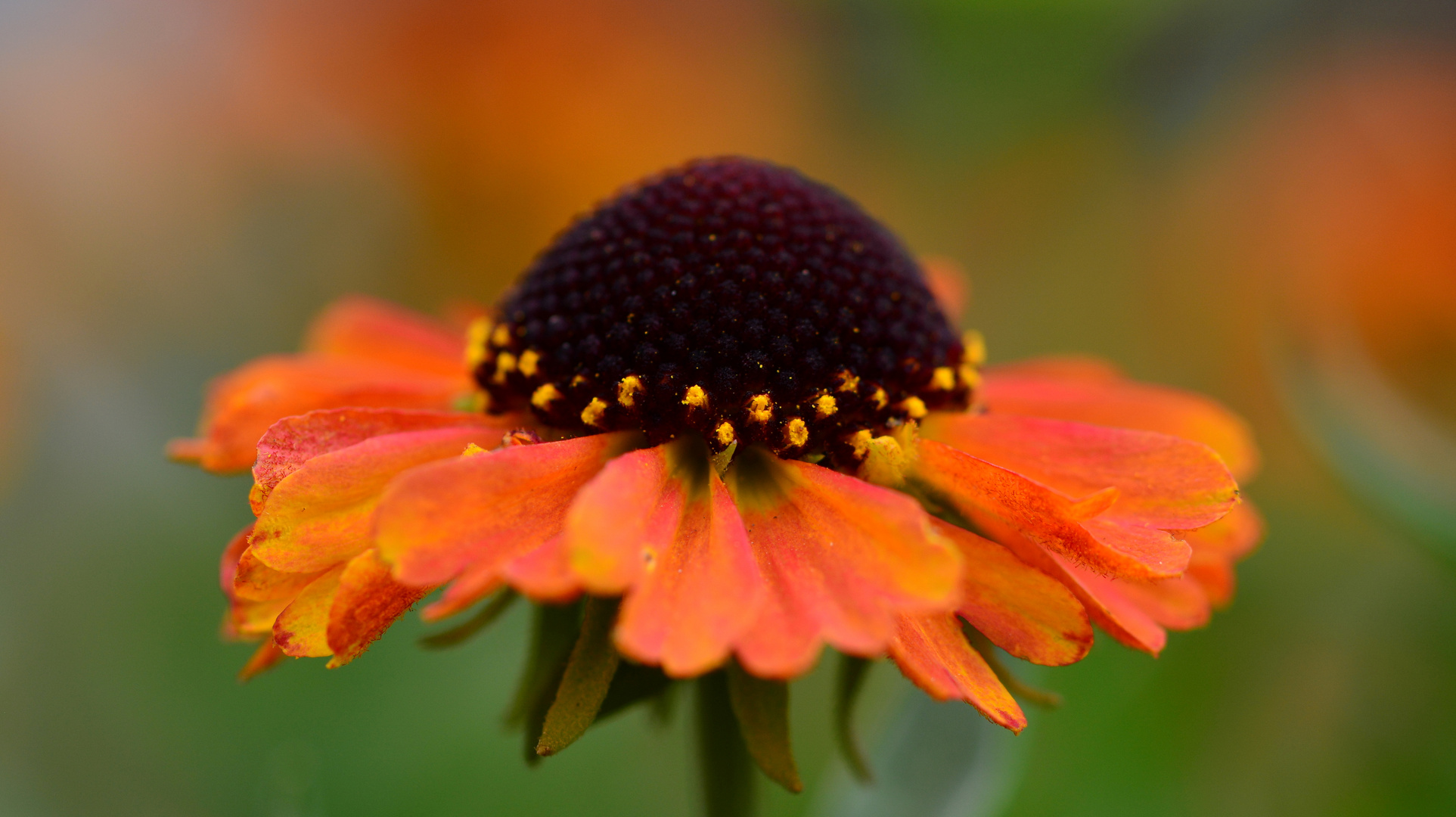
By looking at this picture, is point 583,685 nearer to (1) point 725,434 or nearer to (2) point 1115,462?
(1) point 725,434

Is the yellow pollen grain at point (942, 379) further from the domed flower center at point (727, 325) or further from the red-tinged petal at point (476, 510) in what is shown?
the red-tinged petal at point (476, 510)

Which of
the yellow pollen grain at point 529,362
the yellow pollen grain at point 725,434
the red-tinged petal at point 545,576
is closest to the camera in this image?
the red-tinged petal at point 545,576

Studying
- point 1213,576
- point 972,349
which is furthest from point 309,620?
point 1213,576

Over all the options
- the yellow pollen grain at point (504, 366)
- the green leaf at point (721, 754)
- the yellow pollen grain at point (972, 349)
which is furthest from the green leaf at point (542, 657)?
the yellow pollen grain at point (972, 349)

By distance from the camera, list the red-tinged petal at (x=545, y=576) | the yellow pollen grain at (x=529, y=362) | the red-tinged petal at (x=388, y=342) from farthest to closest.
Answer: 1. the red-tinged petal at (x=388, y=342)
2. the yellow pollen grain at (x=529, y=362)
3. the red-tinged petal at (x=545, y=576)

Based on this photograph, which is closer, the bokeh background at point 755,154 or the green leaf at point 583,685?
the green leaf at point 583,685

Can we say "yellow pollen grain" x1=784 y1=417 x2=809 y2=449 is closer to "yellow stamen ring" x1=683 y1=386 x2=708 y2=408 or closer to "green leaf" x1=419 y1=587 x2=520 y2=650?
"yellow stamen ring" x1=683 y1=386 x2=708 y2=408

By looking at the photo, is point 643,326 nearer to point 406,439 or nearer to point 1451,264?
point 406,439

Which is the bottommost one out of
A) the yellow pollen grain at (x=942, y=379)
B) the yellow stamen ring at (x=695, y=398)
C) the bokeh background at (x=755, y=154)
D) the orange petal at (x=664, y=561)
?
the bokeh background at (x=755, y=154)
